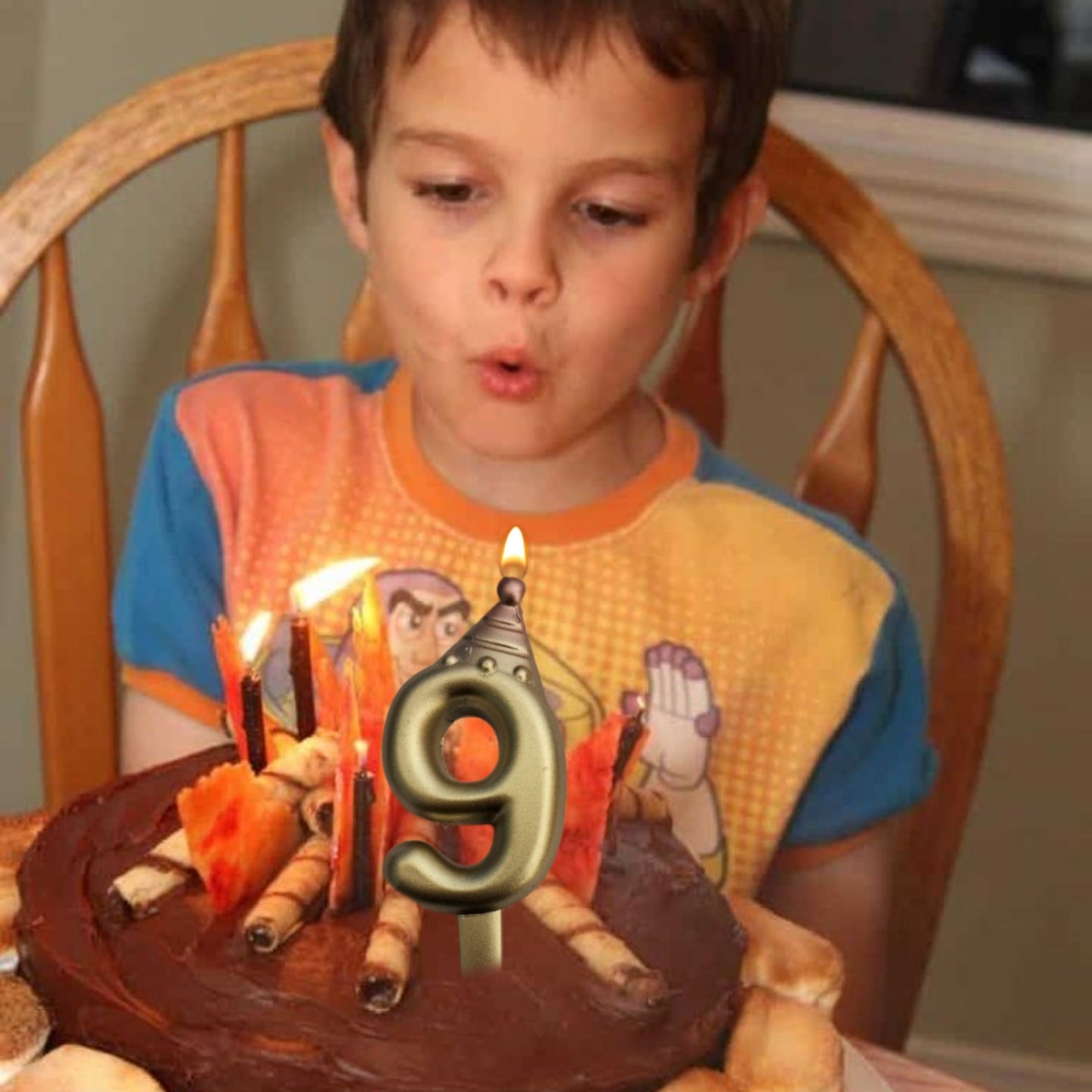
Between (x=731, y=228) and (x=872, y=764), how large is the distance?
0.35m

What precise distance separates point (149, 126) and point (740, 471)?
0.45m

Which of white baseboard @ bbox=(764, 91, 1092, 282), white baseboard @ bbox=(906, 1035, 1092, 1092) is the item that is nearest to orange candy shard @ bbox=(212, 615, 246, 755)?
white baseboard @ bbox=(764, 91, 1092, 282)

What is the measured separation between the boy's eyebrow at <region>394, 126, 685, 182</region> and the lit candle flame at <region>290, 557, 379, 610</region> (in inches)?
12.0

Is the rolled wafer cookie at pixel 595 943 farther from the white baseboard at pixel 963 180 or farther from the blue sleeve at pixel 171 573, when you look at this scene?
the white baseboard at pixel 963 180

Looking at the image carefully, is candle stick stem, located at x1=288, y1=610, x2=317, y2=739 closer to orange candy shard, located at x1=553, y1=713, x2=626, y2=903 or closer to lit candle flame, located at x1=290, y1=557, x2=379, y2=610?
lit candle flame, located at x1=290, y1=557, x2=379, y2=610

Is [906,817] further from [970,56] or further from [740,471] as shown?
[970,56]

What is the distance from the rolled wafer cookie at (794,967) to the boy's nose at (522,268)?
0.38 m

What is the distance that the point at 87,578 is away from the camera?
127 cm

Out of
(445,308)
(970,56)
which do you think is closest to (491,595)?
(445,308)

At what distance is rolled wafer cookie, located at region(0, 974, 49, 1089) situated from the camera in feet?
2.16

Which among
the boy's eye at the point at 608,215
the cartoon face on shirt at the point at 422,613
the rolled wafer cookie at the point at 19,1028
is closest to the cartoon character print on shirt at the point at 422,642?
the cartoon face on shirt at the point at 422,613

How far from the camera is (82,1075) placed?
0.65 meters

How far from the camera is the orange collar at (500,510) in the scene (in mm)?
1220

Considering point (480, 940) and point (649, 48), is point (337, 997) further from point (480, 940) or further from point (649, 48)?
point (649, 48)
